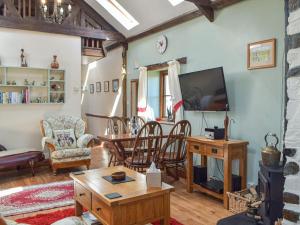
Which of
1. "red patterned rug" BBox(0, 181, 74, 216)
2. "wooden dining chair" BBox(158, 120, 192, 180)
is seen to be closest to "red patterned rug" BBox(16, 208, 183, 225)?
"red patterned rug" BBox(0, 181, 74, 216)

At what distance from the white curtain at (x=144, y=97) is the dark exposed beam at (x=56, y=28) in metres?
1.41

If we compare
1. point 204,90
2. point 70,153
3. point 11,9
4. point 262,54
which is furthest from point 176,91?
point 11,9

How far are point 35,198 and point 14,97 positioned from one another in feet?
7.91

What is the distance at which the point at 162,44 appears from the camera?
548cm

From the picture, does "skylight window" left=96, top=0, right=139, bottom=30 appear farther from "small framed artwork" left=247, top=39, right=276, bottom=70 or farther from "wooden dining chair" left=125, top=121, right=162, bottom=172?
"small framed artwork" left=247, top=39, right=276, bottom=70

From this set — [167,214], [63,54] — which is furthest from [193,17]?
[167,214]

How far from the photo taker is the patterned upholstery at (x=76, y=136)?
4.84 metres

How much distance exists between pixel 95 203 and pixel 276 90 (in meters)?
2.43

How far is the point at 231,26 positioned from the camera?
401 centimetres

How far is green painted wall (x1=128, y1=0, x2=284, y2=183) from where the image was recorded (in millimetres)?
3424

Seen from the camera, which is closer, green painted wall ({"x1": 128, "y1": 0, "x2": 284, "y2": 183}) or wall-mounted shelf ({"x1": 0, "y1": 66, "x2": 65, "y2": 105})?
green painted wall ({"x1": 128, "y1": 0, "x2": 284, "y2": 183})

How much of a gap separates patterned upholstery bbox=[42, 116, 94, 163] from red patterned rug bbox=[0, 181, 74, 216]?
66 cm

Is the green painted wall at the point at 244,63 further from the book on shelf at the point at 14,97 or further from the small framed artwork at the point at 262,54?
the book on shelf at the point at 14,97

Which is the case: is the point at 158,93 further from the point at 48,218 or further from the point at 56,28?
the point at 48,218
